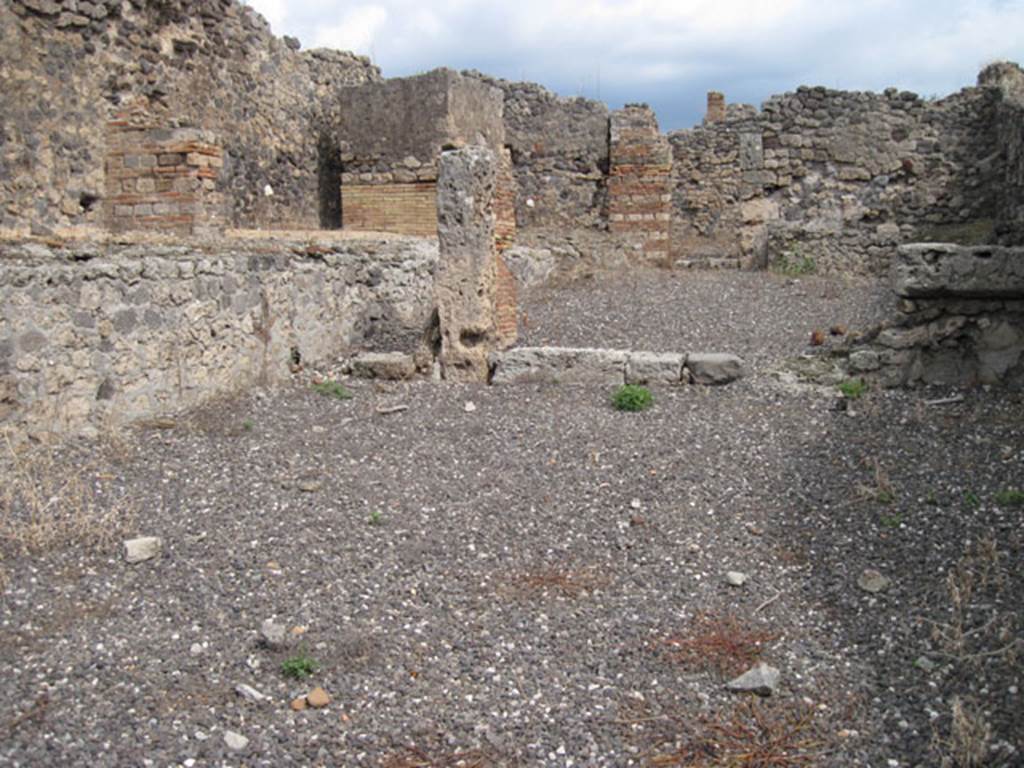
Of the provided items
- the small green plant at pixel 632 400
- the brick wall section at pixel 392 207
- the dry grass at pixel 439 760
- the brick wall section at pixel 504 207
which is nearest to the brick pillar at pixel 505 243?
the brick wall section at pixel 504 207

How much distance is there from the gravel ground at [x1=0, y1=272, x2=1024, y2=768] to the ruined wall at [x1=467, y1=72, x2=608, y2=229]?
10.0 metres

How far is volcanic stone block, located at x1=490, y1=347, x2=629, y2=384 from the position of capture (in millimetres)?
9070

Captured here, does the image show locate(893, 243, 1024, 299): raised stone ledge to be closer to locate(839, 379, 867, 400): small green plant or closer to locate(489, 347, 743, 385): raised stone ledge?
locate(839, 379, 867, 400): small green plant

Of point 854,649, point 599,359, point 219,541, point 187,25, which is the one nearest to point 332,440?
point 219,541

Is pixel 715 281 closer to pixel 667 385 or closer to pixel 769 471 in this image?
pixel 667 385

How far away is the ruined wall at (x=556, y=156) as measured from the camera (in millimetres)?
17125

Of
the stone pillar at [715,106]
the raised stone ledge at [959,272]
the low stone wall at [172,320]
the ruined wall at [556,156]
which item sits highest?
the stone pillar at [715,106]

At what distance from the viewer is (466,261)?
31.0ft

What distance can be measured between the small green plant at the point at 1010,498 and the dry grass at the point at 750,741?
2.59 m

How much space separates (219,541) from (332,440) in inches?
79.9

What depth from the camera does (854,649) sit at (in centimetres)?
417

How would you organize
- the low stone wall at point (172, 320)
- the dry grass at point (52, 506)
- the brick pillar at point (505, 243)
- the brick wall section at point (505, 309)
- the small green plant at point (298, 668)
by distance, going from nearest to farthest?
the small green plant at point (298, 668) → the dry grass at point (52, 506) → the low stone wall at point (172, 320) → the brick wall section at point (505, 309) → the brick pillar at point (505, 243)

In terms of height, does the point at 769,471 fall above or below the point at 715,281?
below

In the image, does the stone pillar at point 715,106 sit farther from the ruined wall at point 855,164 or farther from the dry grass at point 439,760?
the dry grass at point 439,760
